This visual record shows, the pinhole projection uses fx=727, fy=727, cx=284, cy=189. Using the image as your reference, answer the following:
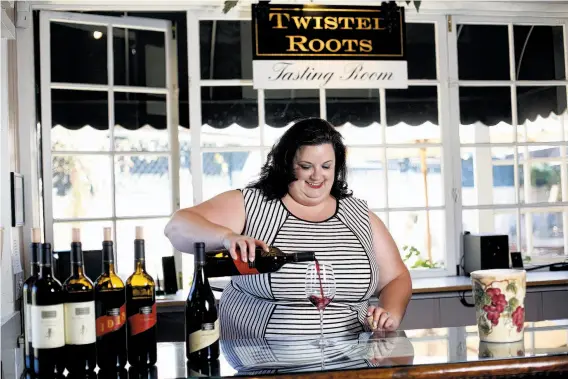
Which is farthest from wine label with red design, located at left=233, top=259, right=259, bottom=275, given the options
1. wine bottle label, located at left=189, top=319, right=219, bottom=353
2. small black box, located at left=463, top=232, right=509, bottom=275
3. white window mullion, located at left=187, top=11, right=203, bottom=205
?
small black box, located at left=463, top=232, right=509, bottom=275

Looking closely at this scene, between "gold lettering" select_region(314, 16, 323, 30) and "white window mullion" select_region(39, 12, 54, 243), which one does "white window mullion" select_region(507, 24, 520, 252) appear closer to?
"gold lettering" select_region(314, 16, 323, 30)

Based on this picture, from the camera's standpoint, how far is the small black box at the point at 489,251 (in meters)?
4.42

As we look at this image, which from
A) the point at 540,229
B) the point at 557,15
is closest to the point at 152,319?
the point at 540,229

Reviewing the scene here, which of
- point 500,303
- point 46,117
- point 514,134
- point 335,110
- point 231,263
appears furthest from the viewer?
point 514,134

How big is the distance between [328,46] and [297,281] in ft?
7.69

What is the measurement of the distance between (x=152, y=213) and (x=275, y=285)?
2284 millimetres

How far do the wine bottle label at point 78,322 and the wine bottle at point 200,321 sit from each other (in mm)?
241

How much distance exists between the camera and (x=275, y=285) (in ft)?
7.45

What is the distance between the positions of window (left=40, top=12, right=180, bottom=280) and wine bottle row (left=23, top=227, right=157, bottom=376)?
2617 mm

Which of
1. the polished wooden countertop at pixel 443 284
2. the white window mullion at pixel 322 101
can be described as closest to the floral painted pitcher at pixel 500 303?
the polished wooden countertop at pixel 443 284

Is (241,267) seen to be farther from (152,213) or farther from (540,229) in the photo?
(540,229)

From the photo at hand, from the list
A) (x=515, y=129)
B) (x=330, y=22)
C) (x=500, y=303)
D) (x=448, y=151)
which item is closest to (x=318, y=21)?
(x=330, y=22)

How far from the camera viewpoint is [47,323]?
1.58 m

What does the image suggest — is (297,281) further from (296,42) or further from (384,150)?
(384,150)
